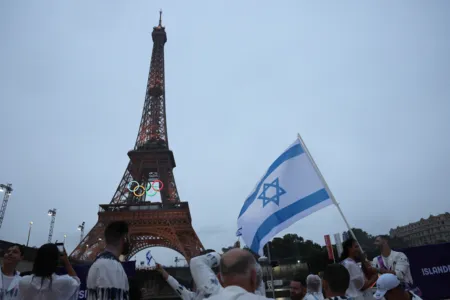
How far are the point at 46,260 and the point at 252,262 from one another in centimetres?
256

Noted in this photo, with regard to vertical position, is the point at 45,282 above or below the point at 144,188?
below

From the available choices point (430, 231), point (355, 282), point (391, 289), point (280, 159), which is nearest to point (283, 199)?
point (280, 159)

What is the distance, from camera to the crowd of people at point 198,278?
2.04 meters

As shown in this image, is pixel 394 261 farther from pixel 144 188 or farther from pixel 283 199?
pixel 144 188

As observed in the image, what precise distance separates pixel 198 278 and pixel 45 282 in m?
1.87

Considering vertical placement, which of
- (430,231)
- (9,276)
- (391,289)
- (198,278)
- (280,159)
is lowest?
(391,289)

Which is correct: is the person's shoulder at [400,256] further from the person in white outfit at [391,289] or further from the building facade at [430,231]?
the building facade at [430,231]

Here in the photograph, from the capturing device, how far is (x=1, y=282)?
372cm

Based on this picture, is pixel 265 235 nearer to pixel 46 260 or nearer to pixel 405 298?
pixel 405 298

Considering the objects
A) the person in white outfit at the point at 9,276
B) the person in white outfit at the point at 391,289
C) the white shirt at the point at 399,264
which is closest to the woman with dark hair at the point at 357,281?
the person in white outfit at the point at 391,289

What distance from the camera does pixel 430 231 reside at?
274 feet

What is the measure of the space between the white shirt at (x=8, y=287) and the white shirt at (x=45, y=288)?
796mm

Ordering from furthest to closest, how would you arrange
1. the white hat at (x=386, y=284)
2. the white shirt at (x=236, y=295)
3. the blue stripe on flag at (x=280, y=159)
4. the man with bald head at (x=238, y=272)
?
the blue stripe on flag at (x=280, y=159) → the white hat at (x=386, y=284) → the man with bald head at (x=238, y=272) → the white shirt at (x=236, y=295)

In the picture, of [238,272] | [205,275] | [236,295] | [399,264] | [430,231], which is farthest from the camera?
[430,231]
